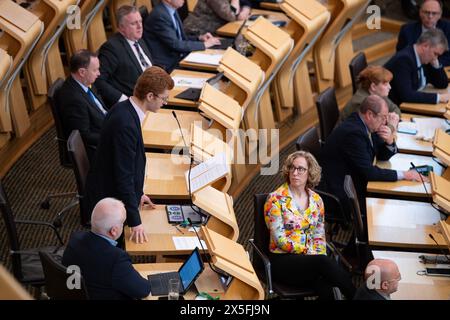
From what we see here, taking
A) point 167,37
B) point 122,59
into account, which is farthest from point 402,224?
point 167,37

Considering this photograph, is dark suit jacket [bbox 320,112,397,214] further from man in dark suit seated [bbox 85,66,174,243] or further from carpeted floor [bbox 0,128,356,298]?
man in dark suit seated [bbox 85,66,174,243]

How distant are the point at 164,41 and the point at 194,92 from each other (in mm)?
953

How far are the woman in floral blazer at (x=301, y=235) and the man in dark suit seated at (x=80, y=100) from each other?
155 cm

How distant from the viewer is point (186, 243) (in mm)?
4777

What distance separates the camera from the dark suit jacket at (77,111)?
6027 millimetres

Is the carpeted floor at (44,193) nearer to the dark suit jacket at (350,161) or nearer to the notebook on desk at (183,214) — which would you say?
the dark suit jacket at (350,161)

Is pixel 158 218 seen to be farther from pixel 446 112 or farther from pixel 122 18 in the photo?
pixel 446 112

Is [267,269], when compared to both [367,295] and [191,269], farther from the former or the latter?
[367,295]

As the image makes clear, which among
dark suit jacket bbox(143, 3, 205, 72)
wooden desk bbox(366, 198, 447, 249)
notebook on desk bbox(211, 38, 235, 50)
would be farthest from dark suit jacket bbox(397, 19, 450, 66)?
wooden desk bbox(366, 198, 447, 249)

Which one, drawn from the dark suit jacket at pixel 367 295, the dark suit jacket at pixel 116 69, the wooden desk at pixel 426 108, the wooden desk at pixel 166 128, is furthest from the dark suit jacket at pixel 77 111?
the wooden desk at pixel 426 108

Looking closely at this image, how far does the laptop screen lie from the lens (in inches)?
174

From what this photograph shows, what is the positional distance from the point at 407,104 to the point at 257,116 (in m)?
1.26

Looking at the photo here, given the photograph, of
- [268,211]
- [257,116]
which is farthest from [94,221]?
[257,116]
